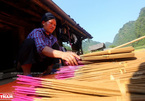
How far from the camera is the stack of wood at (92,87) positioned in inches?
17.5

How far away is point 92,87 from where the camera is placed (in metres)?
0.48

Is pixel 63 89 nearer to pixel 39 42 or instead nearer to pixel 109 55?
pixel 109 55

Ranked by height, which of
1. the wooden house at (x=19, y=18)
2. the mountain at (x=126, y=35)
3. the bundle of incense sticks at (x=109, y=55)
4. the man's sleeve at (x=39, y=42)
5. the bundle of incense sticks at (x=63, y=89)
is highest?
the mountain at (x=126, y=35)

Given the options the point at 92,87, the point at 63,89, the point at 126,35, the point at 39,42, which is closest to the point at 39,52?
the point at 39,42

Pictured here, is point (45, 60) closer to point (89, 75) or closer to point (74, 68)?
point (74, 68)

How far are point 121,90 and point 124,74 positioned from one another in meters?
0.25

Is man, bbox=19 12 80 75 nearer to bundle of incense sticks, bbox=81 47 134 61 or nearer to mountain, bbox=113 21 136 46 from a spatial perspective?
bundle of incense sticks, bbox=81 47 134 61

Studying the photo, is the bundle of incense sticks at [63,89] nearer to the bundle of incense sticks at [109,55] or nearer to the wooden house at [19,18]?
the bundle of incense sticks at [109,55]

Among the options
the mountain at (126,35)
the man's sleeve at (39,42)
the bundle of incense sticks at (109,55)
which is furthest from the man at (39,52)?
the mountain at (126,35)

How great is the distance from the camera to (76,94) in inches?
19.9

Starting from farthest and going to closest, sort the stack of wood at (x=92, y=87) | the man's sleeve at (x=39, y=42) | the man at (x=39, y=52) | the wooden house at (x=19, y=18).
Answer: the wooden house at (x=19, y=18) < the man's sleeve at (x=39, y=42) < the man at (x=39, y=52) < the stack of wood at (x=92, y=87)

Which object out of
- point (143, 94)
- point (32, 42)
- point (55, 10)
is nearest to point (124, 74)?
point (143, 94)

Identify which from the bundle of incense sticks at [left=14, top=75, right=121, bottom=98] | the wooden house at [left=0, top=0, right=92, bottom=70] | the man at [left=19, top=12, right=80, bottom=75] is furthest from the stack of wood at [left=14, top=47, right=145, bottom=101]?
→ the wooden house at [left=0, top=0, right=92, bottom=70]

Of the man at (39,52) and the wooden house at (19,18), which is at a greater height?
the wooden house at (19,18)
